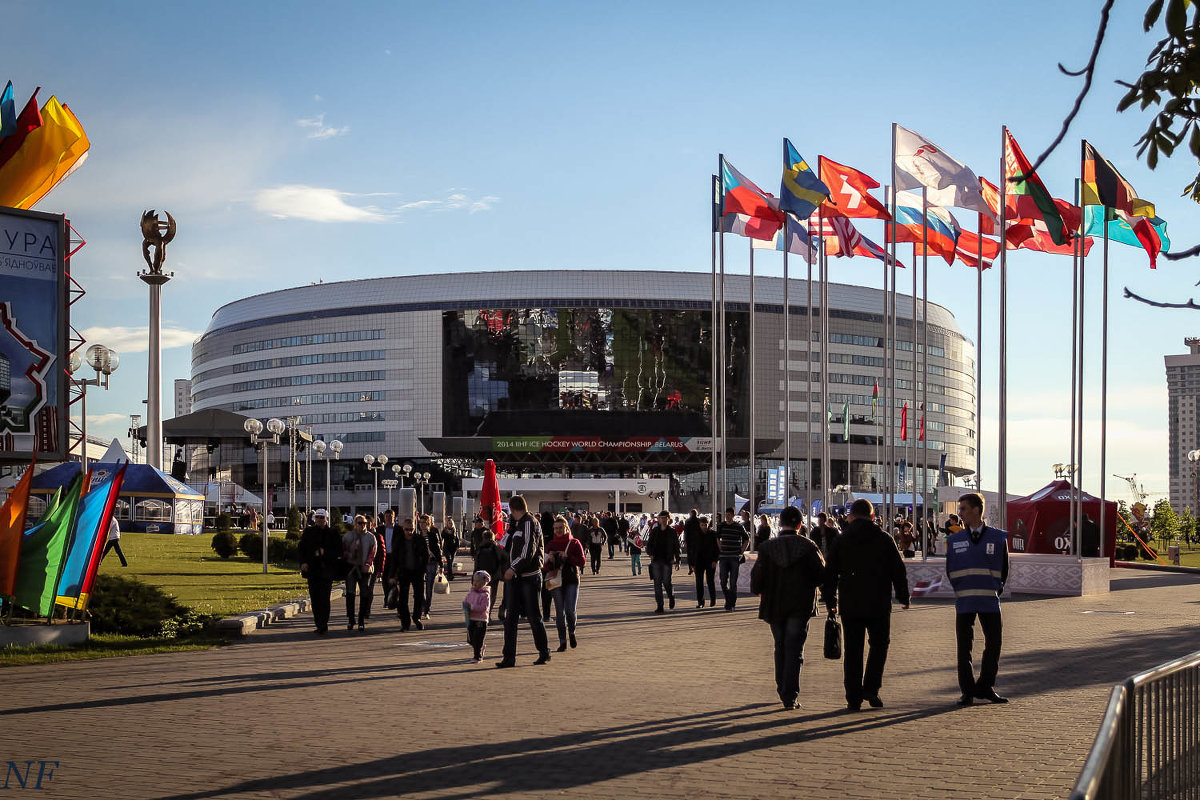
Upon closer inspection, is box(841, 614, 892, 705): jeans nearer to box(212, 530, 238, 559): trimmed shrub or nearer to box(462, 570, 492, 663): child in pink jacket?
box(462, 570, 492, 663): child in pink jacket

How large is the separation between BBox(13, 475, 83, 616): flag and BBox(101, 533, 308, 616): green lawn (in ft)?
12.0

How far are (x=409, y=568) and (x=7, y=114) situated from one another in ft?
33.9

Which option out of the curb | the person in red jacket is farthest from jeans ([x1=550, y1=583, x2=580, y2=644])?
the curb

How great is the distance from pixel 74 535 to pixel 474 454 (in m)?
106

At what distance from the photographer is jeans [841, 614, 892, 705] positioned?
423 inches

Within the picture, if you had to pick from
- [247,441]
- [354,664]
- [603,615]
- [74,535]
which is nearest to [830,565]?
[354,664]

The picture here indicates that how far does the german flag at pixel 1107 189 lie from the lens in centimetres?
2681

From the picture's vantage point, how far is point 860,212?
95.5 feet

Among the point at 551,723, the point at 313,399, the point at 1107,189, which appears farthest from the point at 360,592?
the point at 313,399

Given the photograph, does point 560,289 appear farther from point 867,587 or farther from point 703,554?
point 867,587

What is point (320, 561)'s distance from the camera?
1820cm

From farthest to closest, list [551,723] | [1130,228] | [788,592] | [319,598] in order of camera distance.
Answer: [1130,228], [319,598], [788,592], [551,723]

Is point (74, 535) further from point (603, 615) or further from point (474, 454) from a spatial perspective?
point (474, 454)

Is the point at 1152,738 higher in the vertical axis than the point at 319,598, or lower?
higher
